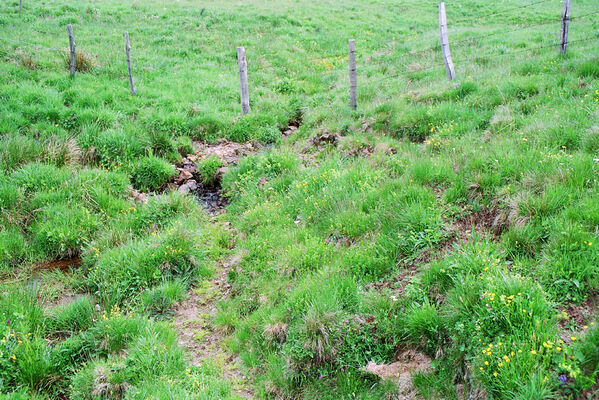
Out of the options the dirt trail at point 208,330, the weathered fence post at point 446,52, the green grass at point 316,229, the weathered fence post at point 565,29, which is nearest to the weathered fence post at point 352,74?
the green grass at point 316,229

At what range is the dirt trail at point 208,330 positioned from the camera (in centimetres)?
509

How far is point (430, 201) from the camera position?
5883 mm

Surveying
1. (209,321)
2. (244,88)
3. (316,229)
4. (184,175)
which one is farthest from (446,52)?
(209,321)

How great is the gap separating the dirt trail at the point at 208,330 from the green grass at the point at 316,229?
0.49 ft

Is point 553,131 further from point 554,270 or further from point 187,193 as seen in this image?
point 187,193

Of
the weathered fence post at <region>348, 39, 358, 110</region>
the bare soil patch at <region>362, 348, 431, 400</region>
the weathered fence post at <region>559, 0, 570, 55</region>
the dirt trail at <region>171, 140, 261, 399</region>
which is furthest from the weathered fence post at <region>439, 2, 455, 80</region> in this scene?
the bare soil patch at <region>362, 348, 431, 400</region>

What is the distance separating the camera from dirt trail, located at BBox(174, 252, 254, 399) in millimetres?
5094

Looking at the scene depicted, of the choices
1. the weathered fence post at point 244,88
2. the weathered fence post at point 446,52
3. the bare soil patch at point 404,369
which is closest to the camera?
the bare soil patch at point 404,369

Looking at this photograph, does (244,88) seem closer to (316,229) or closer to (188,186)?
(188,186)

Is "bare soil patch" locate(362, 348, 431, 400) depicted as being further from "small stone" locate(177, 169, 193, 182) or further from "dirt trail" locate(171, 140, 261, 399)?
"small stone" locate(177, 169, 193, 182)

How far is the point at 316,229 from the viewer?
6797 millimetres

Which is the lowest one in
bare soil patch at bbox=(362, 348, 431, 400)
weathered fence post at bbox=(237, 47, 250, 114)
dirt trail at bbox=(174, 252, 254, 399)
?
dirt trail at bbox=(174, 252, 254, 399)

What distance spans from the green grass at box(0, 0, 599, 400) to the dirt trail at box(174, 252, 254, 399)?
15 centimetres

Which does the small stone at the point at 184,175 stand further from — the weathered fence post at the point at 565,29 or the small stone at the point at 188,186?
the weathered fence post at the point at 565,29
